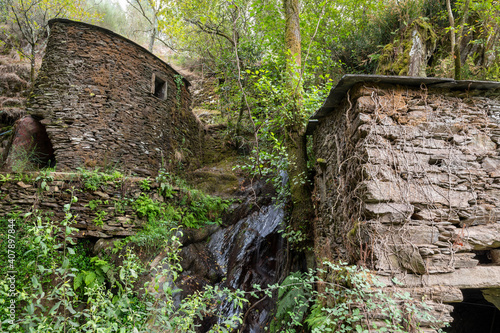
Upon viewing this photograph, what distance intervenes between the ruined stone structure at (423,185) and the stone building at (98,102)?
6129 millimetres

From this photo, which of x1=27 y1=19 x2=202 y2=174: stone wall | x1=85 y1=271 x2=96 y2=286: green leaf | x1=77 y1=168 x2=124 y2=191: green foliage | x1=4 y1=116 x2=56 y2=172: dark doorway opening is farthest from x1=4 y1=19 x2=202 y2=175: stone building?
x1=85 y1=271 x2=96 y2=286: green leaf

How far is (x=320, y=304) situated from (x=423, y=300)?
4.36 feet

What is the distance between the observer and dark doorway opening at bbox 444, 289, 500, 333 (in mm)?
4809

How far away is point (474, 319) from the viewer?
488cm

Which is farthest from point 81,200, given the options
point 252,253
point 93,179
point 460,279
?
point 460,279

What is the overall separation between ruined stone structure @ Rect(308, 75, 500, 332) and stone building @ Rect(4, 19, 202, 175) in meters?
6.13

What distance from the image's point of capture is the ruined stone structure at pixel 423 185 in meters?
2.89

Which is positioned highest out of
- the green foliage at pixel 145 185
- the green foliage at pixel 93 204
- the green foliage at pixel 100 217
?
the green foliage at pixel 145 185

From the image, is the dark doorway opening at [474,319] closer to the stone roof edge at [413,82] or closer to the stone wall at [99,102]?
the stone roof edge at [413,82]

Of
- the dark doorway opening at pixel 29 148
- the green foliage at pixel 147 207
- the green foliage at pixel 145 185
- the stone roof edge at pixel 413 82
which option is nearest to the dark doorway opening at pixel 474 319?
the stone roof edge at pixel 413 82

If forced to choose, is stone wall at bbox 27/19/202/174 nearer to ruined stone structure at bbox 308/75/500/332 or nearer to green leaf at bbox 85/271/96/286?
green leaf at bbox 85/271/96/286

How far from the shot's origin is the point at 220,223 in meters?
7.38

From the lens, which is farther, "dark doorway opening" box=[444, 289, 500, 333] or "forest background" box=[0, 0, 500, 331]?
"forest background" box=[0, 0, 500, 331]

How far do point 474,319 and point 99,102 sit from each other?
9.90 meters
